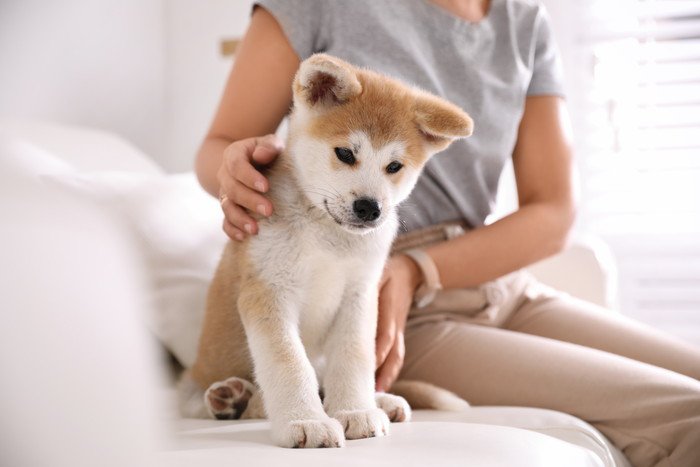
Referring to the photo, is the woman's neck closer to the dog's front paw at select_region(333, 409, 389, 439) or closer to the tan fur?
the tan fur

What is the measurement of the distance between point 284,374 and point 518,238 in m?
0.63

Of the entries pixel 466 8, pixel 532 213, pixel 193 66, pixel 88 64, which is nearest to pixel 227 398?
pixel 532 213

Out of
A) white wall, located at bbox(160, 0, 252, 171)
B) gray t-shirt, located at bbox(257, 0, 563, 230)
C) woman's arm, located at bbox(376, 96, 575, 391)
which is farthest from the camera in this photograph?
white wall, located at bbox(160, 0, 252, 171)

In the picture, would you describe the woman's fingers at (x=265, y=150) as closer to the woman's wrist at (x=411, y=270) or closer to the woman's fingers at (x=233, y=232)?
the woman's fingers at (x=233, y=232)

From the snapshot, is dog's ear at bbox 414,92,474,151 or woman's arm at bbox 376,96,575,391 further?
woman's arm at bbox 376,96,575,391

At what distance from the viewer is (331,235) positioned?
3.33ft

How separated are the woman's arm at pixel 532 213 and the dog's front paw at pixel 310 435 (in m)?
0.52

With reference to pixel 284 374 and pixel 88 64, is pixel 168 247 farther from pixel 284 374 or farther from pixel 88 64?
pixel 88 64

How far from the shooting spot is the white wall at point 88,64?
65.2 inches

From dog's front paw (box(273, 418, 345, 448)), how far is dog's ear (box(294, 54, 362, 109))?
42 cm

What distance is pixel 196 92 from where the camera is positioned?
246 cm

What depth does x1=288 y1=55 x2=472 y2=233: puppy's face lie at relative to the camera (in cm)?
97

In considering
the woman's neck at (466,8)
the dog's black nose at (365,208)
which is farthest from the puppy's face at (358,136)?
the woman's neck at (466,8)

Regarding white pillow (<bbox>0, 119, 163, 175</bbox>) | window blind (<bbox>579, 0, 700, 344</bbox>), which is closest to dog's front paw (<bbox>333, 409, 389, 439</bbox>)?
white pillow (<bbox>0, 119, 163, 175</bbox>)
